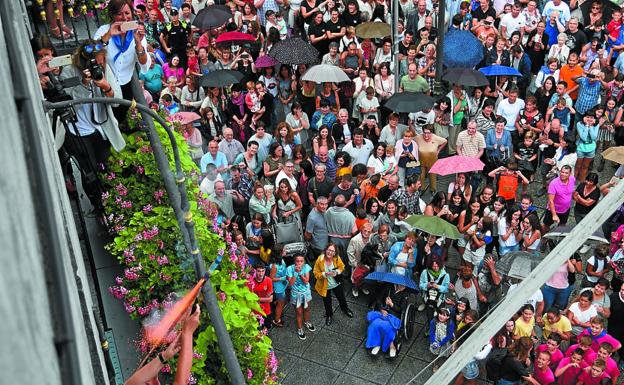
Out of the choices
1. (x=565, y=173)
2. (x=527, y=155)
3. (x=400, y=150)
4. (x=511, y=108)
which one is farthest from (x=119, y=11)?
(x=511, y=108)

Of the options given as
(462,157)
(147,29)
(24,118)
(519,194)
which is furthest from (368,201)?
(24,118)

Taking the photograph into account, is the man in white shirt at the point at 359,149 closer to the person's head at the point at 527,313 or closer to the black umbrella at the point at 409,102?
the black umbrella at the point at 409,102

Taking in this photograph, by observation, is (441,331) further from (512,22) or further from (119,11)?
(512,22)

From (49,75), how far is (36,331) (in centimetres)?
557

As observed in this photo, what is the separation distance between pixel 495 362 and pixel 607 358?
50.7 inches

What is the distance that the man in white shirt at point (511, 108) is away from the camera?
13.1m

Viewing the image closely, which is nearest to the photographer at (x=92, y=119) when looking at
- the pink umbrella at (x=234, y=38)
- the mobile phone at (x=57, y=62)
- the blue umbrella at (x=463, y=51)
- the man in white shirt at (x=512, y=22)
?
the mobile phone at (x=57, y=62)

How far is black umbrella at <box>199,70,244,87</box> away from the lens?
13.2m

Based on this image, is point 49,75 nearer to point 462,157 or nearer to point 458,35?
point 462,157

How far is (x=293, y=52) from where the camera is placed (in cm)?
1424

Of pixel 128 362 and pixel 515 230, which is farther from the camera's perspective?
pixel 515 230

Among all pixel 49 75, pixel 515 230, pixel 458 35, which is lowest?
pixel 515 230

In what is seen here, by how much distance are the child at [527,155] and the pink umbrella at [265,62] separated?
4.88 m

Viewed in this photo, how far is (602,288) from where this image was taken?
373 inches
